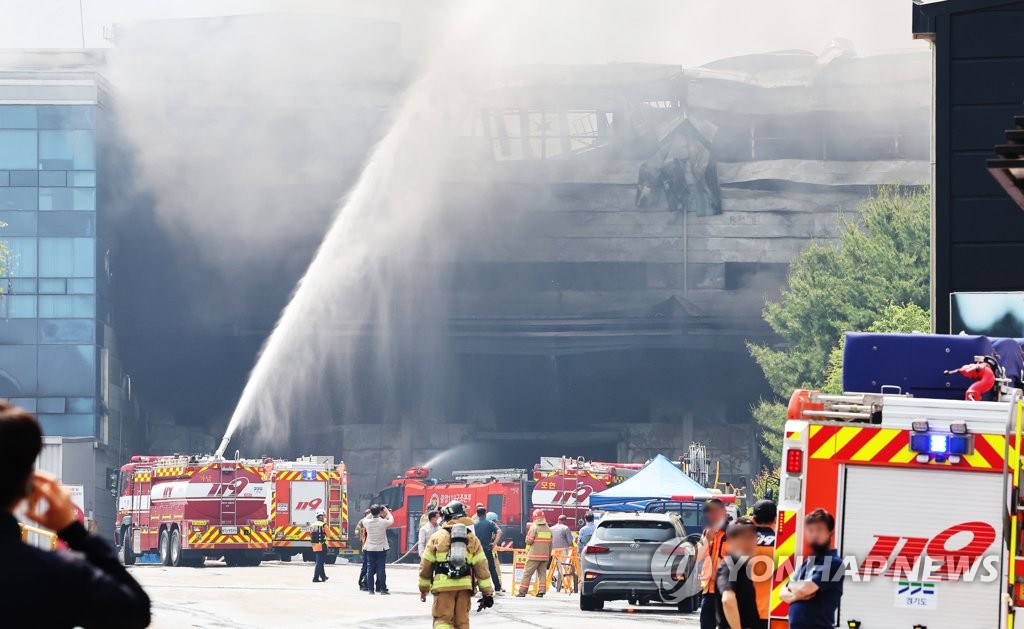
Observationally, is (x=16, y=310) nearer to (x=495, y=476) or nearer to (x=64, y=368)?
(x=64, y=368)

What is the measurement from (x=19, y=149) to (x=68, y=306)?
6122 mm

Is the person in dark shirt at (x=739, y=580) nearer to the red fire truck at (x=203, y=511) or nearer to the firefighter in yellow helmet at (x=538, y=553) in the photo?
the firefighter in yellow helmet at (x=538, y=553)

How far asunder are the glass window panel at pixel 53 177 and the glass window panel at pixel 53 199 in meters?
0.23

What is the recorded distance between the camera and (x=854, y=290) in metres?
47.9

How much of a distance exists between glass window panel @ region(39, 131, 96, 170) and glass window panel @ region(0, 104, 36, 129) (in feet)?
1.98

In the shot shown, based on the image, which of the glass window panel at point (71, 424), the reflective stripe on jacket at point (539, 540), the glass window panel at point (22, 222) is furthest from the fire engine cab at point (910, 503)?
the glass window panel at point (22, 222)

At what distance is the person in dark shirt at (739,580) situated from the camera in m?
9.75

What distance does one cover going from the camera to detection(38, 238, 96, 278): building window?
210ft

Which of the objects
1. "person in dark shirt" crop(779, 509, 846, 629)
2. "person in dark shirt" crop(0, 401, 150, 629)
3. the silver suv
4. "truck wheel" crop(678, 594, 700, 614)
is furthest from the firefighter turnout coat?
"truck wheel" crop(678, 594, 700, 614)

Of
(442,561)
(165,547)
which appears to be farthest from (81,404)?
(442,561)

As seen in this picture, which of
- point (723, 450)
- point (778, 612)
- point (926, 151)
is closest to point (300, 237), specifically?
point (723, 450)

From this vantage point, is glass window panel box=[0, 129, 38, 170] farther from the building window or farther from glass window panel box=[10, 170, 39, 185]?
the building window

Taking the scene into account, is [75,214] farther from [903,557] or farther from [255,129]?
[903,557]

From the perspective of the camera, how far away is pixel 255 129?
66.9m
